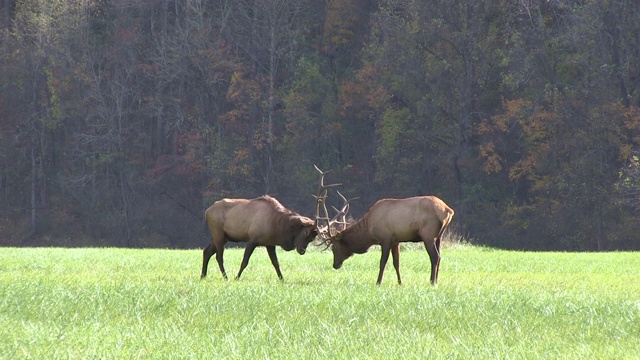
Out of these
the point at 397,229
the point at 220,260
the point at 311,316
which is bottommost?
the point at 220,260

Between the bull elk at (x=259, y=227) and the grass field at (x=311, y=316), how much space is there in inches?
21.6

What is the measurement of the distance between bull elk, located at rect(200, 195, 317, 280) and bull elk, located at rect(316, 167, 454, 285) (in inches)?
18.6

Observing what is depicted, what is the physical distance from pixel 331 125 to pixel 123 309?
139 feet

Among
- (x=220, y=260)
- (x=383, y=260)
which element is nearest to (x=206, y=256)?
(x=220, y=260)

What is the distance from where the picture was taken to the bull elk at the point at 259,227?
16.7 meters

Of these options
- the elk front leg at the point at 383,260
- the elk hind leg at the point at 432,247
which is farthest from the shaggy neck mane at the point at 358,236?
the elk hind leg at the point at 432,247

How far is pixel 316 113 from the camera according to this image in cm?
5419

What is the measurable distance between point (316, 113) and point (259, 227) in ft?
124

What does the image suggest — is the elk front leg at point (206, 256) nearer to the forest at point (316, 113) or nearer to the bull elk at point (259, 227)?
the bull elk at point (259, 227)

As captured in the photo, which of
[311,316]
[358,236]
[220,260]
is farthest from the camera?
[358,236]

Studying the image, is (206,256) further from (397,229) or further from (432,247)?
(432,247)

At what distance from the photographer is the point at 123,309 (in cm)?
1146

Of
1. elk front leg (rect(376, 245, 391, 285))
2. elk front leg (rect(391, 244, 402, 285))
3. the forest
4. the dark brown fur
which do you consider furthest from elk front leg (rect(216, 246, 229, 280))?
the forest

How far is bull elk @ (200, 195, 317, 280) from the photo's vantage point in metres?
16.7
